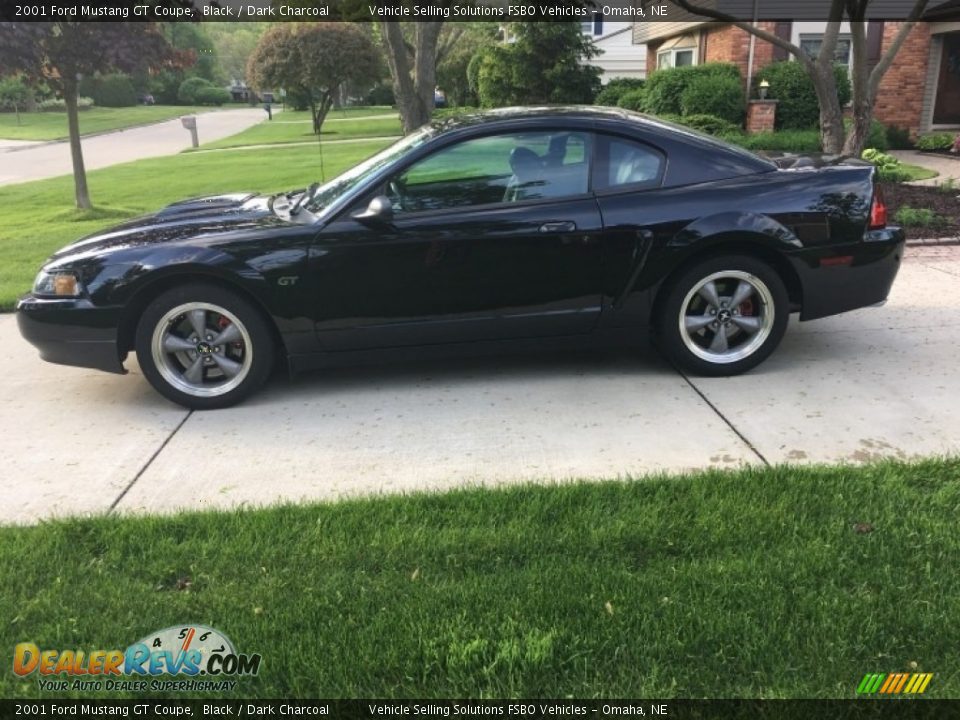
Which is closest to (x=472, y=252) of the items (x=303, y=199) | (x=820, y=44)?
(x=303, y=199)

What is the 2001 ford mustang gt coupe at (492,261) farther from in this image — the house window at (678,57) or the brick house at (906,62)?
the house window at (678,57)

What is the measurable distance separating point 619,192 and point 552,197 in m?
0.38

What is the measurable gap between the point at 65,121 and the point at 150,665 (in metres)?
45.3

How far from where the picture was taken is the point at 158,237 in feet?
14.7

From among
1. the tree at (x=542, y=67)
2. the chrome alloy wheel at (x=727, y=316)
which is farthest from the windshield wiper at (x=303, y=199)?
the tree at (x=542, y=67)

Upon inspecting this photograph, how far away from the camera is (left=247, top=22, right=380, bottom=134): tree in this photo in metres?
31.3

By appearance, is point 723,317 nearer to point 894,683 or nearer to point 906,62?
point 894,683

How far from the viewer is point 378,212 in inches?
167

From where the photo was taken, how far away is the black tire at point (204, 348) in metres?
4.39

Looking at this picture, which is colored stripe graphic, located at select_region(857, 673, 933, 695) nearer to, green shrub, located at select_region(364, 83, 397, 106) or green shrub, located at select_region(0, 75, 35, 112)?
green shrub, located at select_region(0, 75, 35, 112)

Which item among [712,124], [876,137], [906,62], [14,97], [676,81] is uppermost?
[14,97]

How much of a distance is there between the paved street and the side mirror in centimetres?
1666

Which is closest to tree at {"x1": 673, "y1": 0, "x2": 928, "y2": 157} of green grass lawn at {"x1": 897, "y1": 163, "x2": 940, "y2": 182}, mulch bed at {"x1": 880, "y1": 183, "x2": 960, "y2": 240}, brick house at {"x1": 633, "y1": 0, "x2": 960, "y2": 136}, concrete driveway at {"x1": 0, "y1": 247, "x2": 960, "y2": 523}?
mulch bed at {"x1": 880, "y1": 183, "x2": 960, "y2": 240}

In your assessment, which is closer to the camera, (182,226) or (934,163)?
(182,226)
